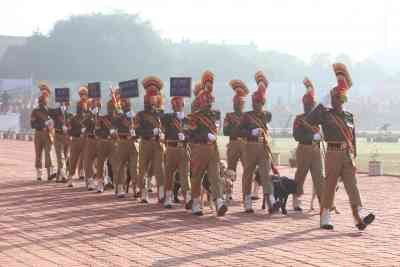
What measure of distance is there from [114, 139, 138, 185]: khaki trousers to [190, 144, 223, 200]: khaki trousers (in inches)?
101

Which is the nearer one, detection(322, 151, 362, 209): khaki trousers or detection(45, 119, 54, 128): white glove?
detection(322, 151, 362, 209): khaki trousers

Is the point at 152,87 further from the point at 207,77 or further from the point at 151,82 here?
the point at 207,77

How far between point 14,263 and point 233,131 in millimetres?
6968

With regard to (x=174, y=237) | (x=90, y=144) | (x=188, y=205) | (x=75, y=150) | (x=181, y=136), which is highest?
(x=181, y=136)

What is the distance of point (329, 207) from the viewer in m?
10.9

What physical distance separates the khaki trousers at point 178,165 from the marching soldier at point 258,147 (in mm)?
1004

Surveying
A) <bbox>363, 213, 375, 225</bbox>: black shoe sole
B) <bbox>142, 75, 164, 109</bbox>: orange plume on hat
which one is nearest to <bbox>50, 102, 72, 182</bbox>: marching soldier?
<bbox>142, 75, 164, 109</bbox>: orange plume on hat

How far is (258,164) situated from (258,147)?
292mm

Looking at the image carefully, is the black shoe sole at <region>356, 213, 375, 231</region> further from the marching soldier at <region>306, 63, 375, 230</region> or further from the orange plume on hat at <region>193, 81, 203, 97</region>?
the orange plume on hat at <region>193, 81, 203, 97</region>

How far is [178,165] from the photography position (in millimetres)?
13172

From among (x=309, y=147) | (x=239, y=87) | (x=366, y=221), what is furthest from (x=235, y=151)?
(x=366, y=221)

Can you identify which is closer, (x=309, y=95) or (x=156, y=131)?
(x=309, y=95)

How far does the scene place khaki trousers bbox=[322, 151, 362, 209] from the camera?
10672 mm

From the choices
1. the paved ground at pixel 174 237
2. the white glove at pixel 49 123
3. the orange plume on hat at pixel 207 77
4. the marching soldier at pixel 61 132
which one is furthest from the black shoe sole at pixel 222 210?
the white glove at pixel 49 123
